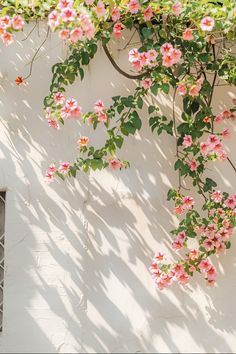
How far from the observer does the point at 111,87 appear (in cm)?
387

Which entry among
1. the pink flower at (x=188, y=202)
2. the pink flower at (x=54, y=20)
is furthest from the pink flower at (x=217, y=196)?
the pink flower at (x=54, y=20)

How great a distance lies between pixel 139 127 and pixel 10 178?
0.97 meters

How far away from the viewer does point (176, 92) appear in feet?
12.5

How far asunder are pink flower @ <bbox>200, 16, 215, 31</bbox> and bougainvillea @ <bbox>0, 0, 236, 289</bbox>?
32mm

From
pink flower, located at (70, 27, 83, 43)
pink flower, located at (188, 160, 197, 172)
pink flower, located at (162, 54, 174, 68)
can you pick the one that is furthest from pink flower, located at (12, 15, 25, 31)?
pink flower, located at (188, 160, 197, 172)

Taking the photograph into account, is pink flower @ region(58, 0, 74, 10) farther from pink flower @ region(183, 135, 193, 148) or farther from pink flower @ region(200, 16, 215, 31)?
pink flower @ region(183, 135, 193, 148)

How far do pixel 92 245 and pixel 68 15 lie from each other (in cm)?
149

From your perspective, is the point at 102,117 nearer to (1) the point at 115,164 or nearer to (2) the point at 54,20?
(1) the point at 115,164

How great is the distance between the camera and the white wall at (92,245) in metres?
3.74

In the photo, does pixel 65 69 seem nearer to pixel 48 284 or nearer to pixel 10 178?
pixel 10 178

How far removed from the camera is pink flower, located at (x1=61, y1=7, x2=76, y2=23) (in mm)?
3146

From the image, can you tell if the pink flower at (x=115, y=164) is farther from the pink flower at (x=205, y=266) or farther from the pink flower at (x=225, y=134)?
the pink flower at (x=205, y=266)

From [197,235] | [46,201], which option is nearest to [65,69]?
[46,201]

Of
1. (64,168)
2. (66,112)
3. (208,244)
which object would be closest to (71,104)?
(66,112)
